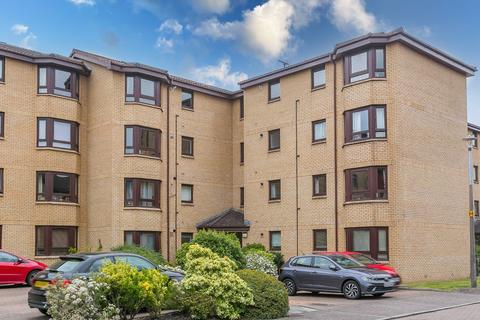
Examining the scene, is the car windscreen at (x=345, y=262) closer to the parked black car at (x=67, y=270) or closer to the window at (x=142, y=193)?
the parked black car at (x=67, y=270)

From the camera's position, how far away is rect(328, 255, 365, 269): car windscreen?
2112 cm

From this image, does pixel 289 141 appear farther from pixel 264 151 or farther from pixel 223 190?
pixel 223 190

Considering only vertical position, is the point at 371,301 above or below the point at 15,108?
below

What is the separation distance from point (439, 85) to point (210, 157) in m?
13.6

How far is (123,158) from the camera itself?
30.6 metres

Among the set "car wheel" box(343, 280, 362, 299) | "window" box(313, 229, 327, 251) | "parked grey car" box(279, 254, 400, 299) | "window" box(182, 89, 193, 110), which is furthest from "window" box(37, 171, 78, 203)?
"car wheel" box(343, 280, 362, 299)

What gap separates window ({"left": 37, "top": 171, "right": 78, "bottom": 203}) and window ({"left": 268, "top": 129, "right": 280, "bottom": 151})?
35.0 feet

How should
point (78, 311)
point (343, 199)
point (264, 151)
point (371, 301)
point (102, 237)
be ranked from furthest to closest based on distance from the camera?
point (264, 151) → point (102, 237) → point (343, 199) → point (371, 301) → point (78, 311)

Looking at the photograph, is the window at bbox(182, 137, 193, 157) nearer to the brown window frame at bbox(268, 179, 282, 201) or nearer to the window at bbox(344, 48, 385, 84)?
the brown window frame at bbox(268, 179, 282, 201)

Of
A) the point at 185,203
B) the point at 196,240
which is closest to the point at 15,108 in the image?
the point at 185,203

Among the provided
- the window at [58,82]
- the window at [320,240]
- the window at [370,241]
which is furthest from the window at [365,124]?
the window at [58,82]

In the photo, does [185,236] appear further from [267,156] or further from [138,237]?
[267,156]

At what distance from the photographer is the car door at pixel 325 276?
68.1 feet

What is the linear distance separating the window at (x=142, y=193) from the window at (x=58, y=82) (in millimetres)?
5670
